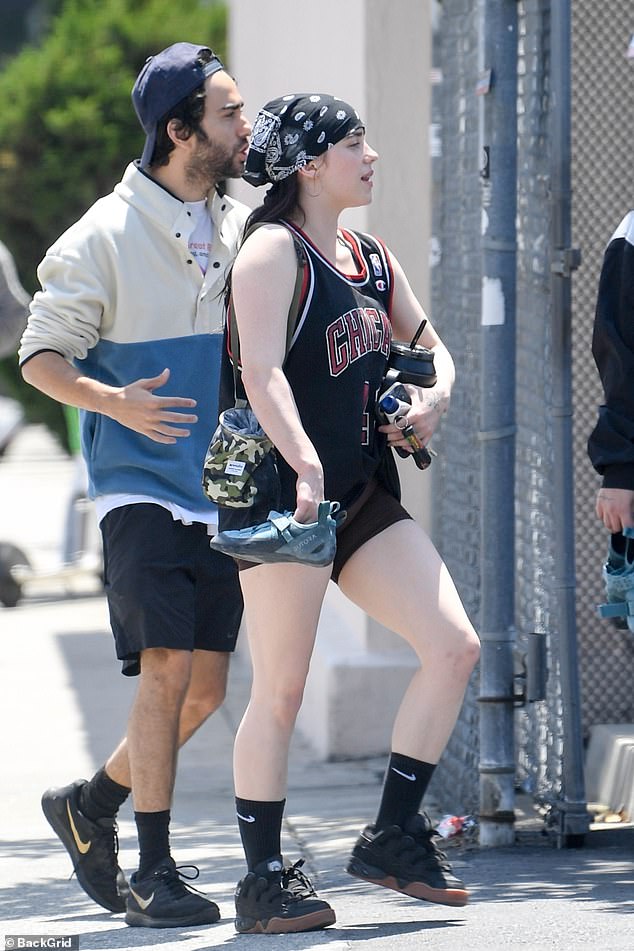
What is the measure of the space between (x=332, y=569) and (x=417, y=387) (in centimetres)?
46

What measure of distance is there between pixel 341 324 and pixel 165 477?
2.35 ft

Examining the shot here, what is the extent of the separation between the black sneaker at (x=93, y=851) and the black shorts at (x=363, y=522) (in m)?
1.01

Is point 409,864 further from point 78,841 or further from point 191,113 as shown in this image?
point 191,113

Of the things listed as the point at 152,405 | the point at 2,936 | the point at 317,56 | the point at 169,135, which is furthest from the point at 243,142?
the point at 317,56

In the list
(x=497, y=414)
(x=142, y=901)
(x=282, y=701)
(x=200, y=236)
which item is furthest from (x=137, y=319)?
(x=142, y=901)

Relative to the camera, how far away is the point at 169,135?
4812mm

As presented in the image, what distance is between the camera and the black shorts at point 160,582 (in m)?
4.61

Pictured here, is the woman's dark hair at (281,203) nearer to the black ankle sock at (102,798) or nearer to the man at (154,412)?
the man at (154,412)

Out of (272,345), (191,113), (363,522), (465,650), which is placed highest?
(191,113)

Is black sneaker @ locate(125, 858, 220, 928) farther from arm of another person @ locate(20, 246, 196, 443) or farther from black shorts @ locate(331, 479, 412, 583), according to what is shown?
arm of another person @ locate(20, 246, 196, 443)

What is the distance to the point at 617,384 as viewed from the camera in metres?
4.69

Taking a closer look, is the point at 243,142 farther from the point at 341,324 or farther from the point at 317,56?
the point at 317,56

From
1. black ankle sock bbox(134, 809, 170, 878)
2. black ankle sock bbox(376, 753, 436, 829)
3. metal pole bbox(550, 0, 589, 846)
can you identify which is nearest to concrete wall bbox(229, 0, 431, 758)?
metal pole bbox(550, 0, 589, 846)

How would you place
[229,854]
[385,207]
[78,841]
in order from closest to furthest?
1. [78,841]
2. [229,854]
3. [385,207]
